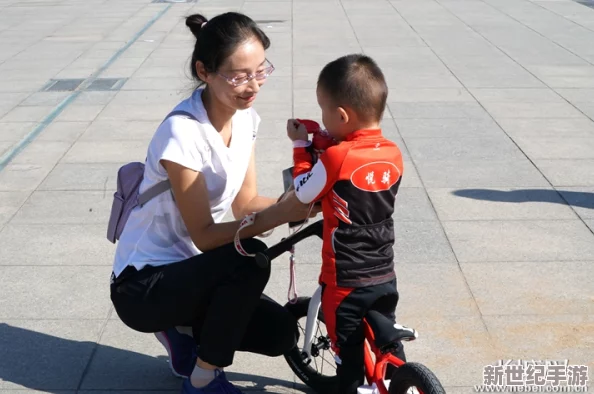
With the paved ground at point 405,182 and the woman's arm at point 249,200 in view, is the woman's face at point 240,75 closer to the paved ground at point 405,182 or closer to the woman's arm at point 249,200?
the woman's arm at point 249,200

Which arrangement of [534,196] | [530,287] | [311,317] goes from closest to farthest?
[311,317], [530,287], [534,196]

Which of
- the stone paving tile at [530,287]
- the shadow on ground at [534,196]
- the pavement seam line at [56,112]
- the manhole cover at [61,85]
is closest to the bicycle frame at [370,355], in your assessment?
the stone paving tile at [530,287]

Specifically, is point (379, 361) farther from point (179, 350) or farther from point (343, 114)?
point (179, 350)

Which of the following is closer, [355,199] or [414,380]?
[414,380]

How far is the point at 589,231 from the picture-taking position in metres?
5.17

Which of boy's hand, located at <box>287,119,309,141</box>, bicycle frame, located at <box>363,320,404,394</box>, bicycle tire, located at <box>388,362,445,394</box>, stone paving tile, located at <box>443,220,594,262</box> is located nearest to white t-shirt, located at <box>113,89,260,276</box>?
boy's hand, located at <box>287,119,309,141</box>

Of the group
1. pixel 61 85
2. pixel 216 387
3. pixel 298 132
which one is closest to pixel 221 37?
pixel 298 132

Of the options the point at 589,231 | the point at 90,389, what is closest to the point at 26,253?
the point at 90,389

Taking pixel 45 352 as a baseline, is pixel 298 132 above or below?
above

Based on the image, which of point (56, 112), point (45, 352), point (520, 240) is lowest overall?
point (56, 112)

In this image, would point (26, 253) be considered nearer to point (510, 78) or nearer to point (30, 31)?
point (510, 78)

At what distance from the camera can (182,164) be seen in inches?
118

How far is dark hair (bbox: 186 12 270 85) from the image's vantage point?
9.84 ft

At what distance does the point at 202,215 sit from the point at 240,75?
51 centimetres
